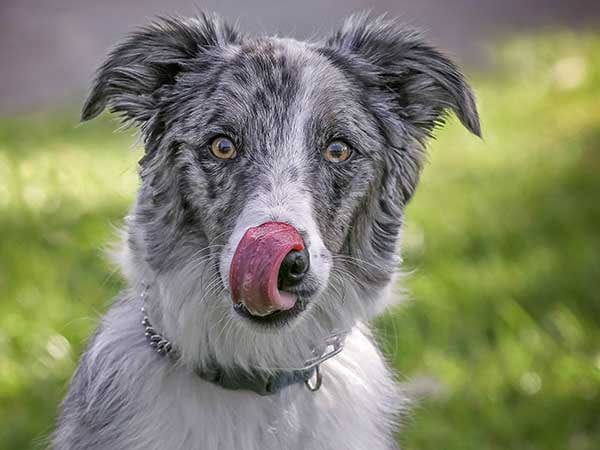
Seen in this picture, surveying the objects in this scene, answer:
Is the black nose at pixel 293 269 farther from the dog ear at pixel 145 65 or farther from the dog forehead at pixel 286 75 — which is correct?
the dog ear at pixel 145 65

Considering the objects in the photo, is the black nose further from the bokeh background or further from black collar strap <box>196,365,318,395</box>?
the bokeh background

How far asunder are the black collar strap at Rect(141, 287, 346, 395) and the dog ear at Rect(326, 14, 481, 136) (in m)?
1.04

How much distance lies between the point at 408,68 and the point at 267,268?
1274 mm

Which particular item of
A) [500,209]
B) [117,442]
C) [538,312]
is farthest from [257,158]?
[500,209]

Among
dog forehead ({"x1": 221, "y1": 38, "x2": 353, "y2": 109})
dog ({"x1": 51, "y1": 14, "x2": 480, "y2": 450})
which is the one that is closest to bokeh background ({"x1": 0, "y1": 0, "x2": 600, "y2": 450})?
dog ({"x1": 51, "y1": 14, "x2": 480, "y2": 450})

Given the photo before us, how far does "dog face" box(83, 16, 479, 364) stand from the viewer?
141 inches

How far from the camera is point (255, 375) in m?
3.77

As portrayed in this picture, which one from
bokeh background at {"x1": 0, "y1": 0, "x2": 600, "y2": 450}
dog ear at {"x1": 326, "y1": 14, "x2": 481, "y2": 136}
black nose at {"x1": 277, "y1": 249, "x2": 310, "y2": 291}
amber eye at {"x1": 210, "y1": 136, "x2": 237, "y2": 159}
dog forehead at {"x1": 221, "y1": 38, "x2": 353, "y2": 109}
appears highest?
dog ear at {"x1": 326, "y1": 14, "x2": 481, "y2": 136}

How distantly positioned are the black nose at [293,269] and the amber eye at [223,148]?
1.82 feet

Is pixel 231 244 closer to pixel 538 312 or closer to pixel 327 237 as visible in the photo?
pixel 327 237

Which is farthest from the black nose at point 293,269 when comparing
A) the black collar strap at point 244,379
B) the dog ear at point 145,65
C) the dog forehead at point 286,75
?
the dog ear at point 145,65

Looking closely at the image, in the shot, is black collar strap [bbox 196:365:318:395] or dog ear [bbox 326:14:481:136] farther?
dog ear [bbox 326:14:481:136]

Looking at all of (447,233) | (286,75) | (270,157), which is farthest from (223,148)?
(447,233)

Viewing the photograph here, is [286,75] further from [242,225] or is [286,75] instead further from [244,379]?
[244,379]
